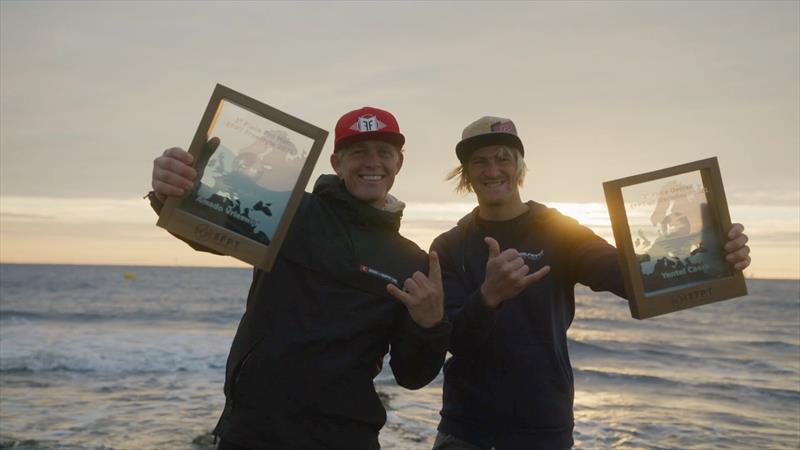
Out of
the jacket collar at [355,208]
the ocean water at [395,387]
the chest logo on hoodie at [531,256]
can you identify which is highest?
the jacket collar at [355,208]

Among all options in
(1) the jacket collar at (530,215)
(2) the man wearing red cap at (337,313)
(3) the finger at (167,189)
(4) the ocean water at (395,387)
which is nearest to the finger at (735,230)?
(1) the jacket collar at (530,215)

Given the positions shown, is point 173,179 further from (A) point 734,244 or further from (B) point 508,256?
(A) point 734,244

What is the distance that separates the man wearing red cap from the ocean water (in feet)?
24.2

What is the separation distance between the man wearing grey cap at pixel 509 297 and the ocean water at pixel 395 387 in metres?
6.85

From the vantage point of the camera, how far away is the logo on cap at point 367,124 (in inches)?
126

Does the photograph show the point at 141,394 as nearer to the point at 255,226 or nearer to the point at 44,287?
the point at 255,226

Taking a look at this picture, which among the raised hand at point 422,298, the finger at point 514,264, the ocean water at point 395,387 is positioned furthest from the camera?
the ocean water at point 395,387

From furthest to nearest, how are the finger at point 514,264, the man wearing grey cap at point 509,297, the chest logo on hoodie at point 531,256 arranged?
1. the chest logo on hoodie at point 531,256
2. the man wearing grey cap at point 509,297
3. the finger at point 514,264

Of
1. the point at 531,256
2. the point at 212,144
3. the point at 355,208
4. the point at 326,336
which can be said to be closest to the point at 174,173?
the point at 212,144

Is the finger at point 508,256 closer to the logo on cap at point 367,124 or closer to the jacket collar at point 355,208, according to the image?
the jacket collar at point 355,208

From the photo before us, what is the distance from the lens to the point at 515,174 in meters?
3.77

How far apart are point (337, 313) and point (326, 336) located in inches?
4.7

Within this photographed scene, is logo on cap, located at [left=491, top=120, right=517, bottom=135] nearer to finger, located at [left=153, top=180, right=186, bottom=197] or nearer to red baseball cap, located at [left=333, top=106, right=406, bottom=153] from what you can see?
red baseball cap, located at [left=333, top=106, right=406, bottom=153]

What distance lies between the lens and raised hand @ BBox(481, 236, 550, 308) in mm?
3174
